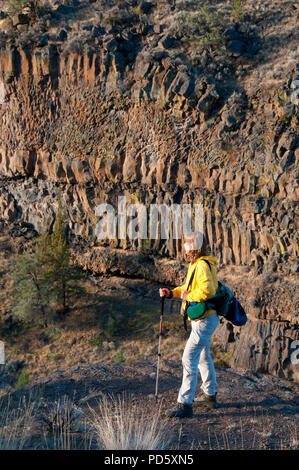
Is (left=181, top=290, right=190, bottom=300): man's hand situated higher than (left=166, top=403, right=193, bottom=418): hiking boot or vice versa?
(left=181, top=290, right=190, bottom=300): man's hand

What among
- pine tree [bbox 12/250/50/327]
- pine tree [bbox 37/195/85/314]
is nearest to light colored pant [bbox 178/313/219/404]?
pine tree [bbox 37/195/85/314]

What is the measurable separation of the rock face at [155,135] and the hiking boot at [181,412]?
8.15m

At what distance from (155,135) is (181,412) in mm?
12481

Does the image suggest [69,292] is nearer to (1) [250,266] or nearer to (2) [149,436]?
(1) [250,266]

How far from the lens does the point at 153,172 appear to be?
16312 millimetres

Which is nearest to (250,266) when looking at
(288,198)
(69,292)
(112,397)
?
(288,198)

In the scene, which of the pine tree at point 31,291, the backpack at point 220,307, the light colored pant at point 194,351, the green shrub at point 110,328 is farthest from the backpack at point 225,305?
the pine tree at point 31,291

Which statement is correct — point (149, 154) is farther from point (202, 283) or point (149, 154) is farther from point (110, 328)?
point (202, 283)

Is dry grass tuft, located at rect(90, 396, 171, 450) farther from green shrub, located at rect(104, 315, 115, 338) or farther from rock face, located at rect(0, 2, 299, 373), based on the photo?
green shrub, located at rect(104, 315, 115, 338)

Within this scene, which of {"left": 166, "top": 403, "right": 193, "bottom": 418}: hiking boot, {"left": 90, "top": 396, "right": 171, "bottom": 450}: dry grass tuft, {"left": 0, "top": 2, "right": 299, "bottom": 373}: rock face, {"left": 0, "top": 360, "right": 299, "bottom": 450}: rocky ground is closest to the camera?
{"left": 90, "top": 396, "right": 171, "bottom": 450}: dry grass tuft

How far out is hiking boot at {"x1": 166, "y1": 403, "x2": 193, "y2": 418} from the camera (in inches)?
210

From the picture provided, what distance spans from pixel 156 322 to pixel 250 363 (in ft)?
13.6

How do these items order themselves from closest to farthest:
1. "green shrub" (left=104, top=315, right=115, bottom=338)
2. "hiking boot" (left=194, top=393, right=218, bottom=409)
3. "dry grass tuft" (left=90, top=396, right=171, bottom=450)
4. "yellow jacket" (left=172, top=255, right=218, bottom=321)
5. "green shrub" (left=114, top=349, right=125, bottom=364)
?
1. "dry grass tuft" (left=90, top=396, right=171, bottom=450)
2. "yellow jacket" (left=172, top=255, right=218, bottom=321)
3. "hiking boot" (left=194, top=393, right=218, bottom=409)
4. "green shrub" (left=114, top=349, right=125, bottom=364)
5. "green shrub" (left=104, top=315, right=115, bottom=338)

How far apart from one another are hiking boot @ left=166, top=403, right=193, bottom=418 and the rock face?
26.7 feet
